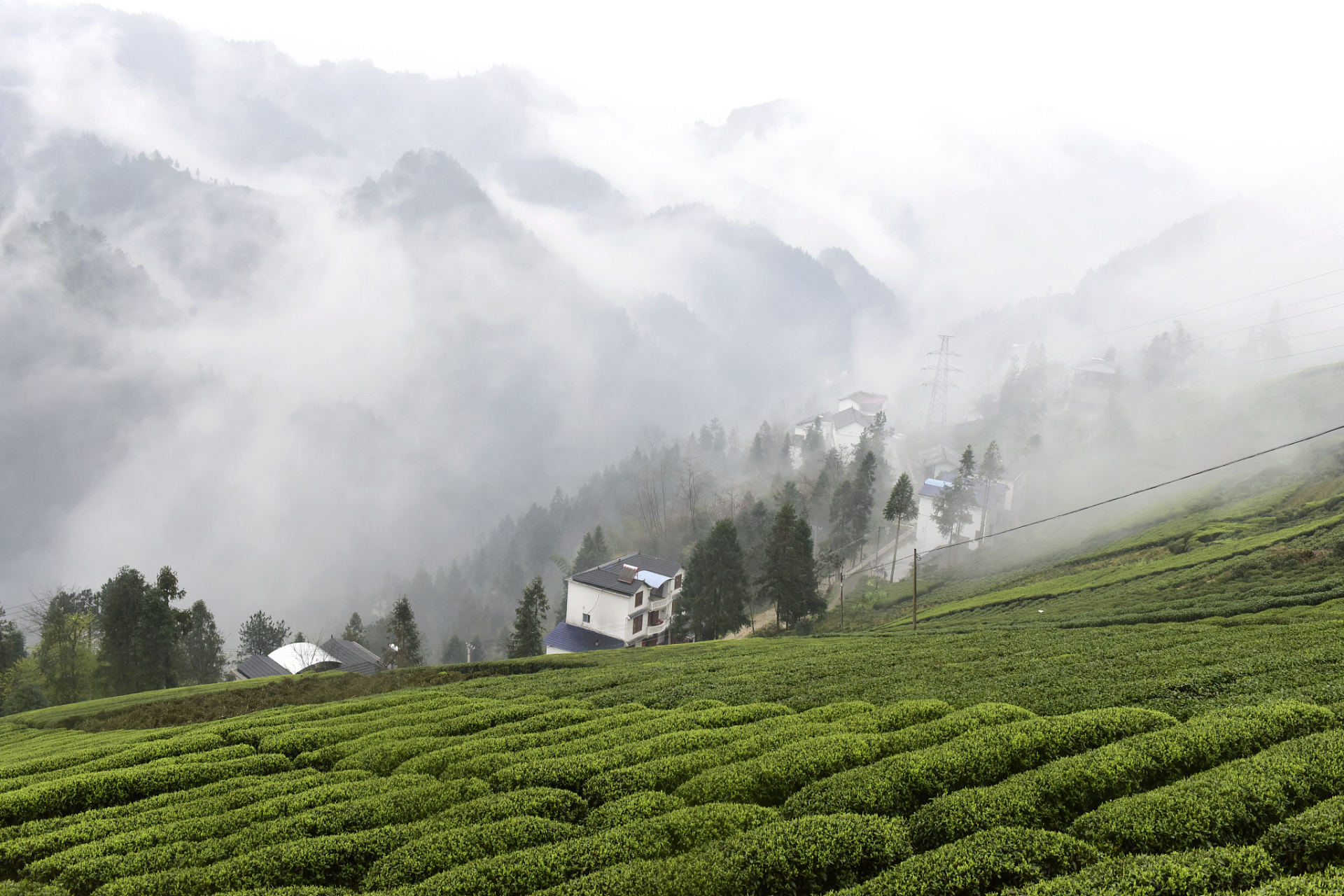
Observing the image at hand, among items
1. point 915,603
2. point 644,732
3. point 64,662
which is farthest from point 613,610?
point 644,732

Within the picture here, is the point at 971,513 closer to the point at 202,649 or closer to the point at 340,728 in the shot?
the point at 340,728

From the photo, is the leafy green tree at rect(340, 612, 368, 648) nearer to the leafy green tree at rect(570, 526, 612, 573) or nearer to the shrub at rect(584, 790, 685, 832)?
the leafy green tree at rect(570, 526, 612, 573)

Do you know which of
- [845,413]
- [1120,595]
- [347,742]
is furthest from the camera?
[845,413]

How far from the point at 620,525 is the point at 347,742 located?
140387 mm

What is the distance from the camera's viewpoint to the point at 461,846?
40.7 ft

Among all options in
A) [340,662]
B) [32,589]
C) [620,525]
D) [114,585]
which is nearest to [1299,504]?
[340,662]

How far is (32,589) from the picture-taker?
191250 millimetres

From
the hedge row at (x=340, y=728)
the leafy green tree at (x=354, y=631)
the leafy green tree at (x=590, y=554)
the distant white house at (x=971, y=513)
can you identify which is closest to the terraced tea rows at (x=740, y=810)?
the hedge row at (x=340, y=728)

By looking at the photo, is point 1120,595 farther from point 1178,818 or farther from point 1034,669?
point 1178,818

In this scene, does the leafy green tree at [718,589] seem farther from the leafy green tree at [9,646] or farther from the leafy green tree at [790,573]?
the leafy green tree at [9,646]

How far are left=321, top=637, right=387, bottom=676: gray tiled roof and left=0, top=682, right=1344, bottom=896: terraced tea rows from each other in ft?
197

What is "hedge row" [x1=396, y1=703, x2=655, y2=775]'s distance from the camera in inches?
687

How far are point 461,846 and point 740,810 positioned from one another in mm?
5547

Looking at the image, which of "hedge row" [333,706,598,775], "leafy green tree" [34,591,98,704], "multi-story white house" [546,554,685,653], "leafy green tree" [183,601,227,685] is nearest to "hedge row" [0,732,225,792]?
"hedge row" [333,706,598,775]
